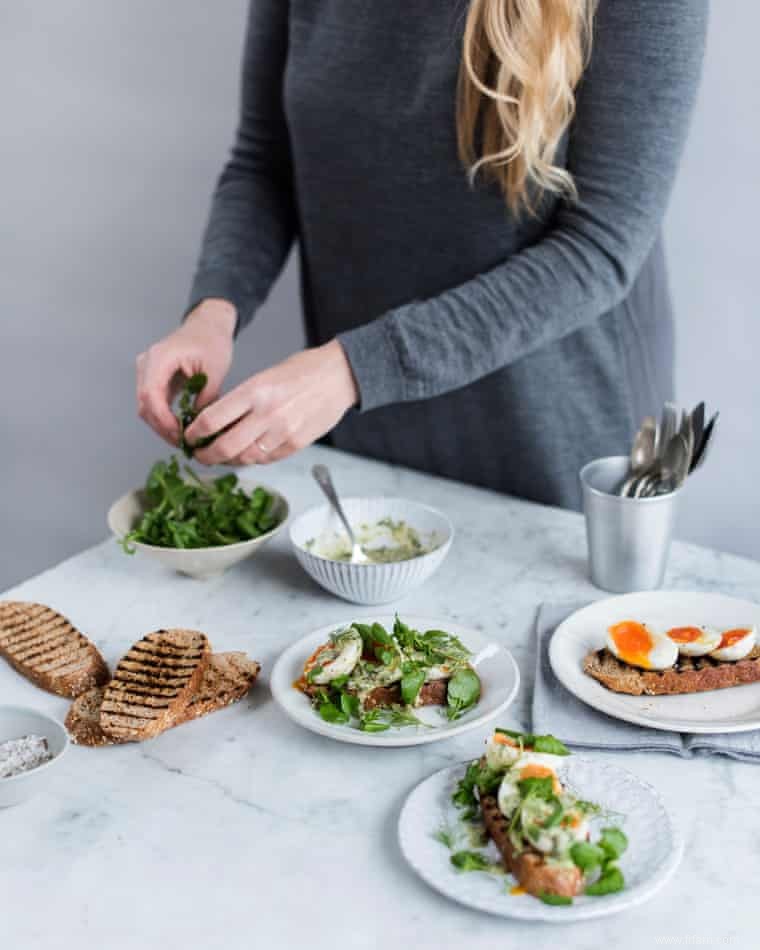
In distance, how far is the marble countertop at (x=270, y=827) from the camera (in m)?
0.90

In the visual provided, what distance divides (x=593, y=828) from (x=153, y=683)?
0.46 meters

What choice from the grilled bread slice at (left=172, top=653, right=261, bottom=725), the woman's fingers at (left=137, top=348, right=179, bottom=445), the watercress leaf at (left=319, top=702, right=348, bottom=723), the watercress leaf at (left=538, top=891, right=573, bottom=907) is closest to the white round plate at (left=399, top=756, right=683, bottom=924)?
the watercress leaf at (left=538, top=891, right=573, bottom=907)

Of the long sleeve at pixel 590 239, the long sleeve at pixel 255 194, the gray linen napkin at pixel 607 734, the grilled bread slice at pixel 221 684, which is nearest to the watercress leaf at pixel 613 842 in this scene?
the gray linen napkin at pixel 607 734

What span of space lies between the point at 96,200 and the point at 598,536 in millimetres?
1731

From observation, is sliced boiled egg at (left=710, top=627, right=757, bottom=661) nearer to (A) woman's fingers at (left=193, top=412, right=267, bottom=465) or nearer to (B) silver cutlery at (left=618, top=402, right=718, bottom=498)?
(B) silver cutlery at (left=618, top=402, right=718, bottom=498)

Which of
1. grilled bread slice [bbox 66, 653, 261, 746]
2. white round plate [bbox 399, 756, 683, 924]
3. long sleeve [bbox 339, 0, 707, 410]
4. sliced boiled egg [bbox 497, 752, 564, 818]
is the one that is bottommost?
grilled bread slice [bbox 66, 653, 261, 746]

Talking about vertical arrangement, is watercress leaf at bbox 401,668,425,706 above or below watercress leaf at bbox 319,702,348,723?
above

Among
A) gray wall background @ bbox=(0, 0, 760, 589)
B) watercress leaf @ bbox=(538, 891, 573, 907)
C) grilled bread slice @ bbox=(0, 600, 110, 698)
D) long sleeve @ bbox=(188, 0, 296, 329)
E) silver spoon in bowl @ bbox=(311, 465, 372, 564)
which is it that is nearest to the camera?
watercress leaf @ bbox=(538, 891, 573, 907)

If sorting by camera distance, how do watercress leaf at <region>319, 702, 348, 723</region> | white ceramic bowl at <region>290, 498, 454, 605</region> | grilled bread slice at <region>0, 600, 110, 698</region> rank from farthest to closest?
1. white ceramic bowl at <region>290, 498, 454, 605</region>
2. grilled bread slice at <region>0, 600, 110, 698</region>
3. watercress leaf at <region>319, 702, 348, 723</region>

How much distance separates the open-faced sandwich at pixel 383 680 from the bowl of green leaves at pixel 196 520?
0.93ft

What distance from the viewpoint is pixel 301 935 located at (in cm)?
89

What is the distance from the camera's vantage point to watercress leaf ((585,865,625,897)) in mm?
887

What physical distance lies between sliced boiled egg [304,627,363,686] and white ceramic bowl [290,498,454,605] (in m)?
0.16

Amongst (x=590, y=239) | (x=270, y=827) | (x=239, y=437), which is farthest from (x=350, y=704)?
(x=590, y=239)
